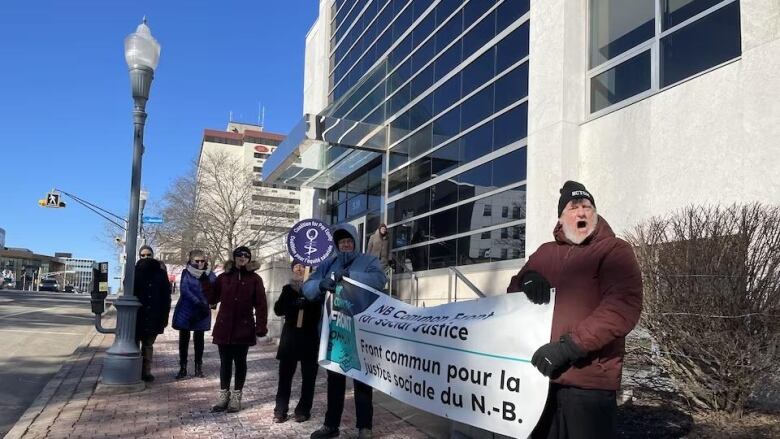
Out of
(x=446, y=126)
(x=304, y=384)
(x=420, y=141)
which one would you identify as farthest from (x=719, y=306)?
(x=420, y=141)

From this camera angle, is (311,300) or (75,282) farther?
(75,282)

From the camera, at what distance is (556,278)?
306cm

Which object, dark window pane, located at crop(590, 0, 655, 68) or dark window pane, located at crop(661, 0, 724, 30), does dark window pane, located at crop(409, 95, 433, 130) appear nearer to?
dark window pane, located at crop(590, 0, 655, 68)

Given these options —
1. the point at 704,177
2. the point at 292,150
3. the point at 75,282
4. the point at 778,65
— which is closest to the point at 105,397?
the point at 704,177

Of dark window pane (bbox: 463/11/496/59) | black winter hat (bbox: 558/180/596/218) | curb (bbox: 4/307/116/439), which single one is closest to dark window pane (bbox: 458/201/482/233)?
dark window pane (bbox: 463/11/496/59)

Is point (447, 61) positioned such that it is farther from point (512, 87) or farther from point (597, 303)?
point (597, 303)

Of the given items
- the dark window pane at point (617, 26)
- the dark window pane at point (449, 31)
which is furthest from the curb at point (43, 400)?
the dark window pane at point (449, 31)

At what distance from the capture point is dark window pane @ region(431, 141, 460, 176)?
14.0 meters

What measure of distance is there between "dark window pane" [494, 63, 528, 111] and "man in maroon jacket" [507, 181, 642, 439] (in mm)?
8928

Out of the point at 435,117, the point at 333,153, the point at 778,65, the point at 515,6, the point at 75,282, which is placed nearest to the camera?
the point at 778,65

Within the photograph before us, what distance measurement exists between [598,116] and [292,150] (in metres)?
11.2

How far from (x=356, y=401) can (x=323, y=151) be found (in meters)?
15.9

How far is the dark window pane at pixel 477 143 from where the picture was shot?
41.5ft

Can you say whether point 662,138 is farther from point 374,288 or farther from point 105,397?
point 105,397
